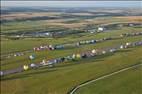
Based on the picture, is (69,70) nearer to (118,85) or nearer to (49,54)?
(118,85)

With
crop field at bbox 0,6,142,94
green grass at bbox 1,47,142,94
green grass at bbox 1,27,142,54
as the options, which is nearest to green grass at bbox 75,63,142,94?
crop field at bbox 0,6,142,94

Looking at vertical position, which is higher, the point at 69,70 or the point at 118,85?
the point at 118,85

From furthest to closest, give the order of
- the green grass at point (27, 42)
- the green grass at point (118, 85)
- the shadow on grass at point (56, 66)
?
the green grass at point (27, 42) → the shadow on grass at point (56, 66) → the green grass at point (118, 85)

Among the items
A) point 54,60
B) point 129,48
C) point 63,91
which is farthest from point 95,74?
point 129,48

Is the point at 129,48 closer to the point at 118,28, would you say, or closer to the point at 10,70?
the point at 10,70

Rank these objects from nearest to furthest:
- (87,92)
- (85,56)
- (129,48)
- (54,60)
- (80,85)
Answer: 1. (87,92)
2. (80,85)
3. (54,60)
4. (85,56)
5. (129,48)

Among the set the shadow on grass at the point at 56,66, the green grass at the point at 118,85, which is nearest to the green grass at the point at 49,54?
the shadow on grass at the point at 56,66

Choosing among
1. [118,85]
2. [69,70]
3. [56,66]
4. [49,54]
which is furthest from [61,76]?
[49,54]

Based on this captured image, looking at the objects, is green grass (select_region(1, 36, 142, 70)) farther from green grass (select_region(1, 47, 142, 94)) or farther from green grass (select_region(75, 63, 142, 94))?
green grass (select_region(75, 63, 142, 94))

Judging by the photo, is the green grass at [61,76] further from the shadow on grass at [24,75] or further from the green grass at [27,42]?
the green grass at [27,42]
